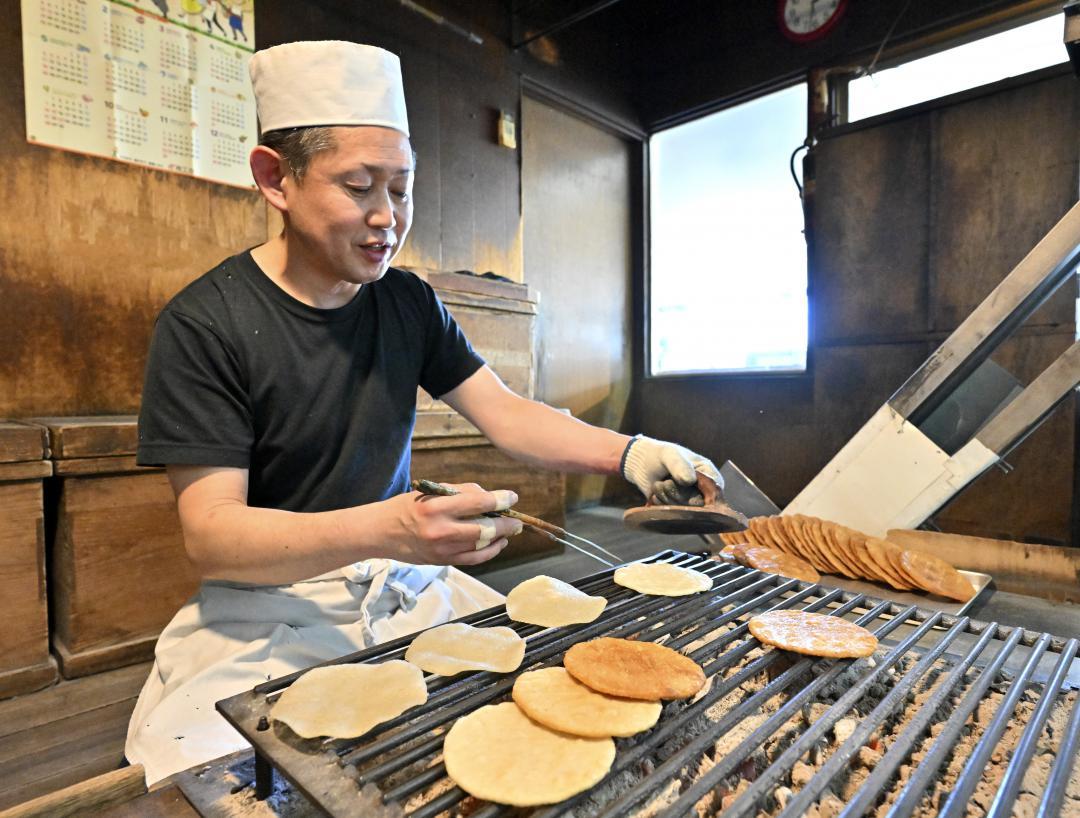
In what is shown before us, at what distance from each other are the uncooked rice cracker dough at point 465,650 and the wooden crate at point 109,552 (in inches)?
60.8

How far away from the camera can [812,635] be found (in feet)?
3.68

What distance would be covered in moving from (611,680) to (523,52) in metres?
4.70

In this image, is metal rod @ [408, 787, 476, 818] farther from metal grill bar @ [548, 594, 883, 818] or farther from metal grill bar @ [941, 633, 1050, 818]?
metal grill bar @ [941, 633, 1050, 818]

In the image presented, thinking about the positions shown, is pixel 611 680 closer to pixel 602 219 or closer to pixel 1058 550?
pixel 1058 550

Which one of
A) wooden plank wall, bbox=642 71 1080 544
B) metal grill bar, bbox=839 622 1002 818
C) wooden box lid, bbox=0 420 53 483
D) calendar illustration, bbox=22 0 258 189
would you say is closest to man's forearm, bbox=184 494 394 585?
metal grill bar, bbox=839 622 1002 818

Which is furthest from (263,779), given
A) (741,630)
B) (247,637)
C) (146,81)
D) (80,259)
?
(146,81)

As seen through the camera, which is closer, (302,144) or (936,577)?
(302,144)

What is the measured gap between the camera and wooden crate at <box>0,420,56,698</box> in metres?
1.88

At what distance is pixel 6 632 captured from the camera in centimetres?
189

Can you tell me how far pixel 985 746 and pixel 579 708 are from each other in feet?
1.83

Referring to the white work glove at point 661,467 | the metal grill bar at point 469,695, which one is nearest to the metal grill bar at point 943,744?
the metal grill bar at point 469,695

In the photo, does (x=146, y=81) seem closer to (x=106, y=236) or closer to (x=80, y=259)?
(x=106, y=236)

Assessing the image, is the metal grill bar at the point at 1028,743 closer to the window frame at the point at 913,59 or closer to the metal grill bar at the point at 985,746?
the metal grill bar at the point at 985,746

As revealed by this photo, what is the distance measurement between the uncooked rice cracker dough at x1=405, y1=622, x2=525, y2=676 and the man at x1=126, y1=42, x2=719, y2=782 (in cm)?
14
